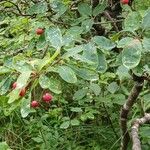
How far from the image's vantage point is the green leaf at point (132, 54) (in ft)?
3.23

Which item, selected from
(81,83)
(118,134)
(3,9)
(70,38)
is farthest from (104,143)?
(70,38)

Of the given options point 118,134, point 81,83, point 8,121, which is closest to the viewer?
point 81,83

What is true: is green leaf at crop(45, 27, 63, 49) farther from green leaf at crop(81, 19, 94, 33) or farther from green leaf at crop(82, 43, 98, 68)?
green leaf at crop(81, 19, 94, 33)

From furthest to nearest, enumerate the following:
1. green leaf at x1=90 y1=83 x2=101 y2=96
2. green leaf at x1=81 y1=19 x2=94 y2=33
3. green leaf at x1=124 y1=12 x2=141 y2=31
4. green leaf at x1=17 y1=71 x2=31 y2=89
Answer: green leaf at x1=90 y1=83 x2=101 y2=96
green leaf at x1=81 y1=19 x2=94 y2=33
green leaf at x1=124 y1=12 x2=141 y2=31
green leaf at x1=17 y1=71 x2=31 y2=89

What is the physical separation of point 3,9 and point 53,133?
0.90 meters

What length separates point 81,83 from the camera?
2.07 m

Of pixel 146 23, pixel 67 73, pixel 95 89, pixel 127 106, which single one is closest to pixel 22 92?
pixel 67 73

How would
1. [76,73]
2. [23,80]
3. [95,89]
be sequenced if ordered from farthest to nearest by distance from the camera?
1. [95,89]
2. [76,73]
3. [23,80]

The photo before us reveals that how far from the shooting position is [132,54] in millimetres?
990

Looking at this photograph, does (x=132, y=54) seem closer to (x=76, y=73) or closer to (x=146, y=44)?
(x=146, y=44)

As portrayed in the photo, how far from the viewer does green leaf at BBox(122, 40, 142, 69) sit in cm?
98

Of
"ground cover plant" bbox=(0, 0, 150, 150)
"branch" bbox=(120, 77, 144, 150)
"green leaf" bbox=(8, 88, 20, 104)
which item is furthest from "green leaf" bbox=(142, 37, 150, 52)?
"branch" bbox=(120, 77, 144, 150)

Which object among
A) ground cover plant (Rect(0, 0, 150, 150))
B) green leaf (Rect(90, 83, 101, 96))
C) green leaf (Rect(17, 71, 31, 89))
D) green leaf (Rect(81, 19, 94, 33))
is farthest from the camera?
green leaf (Rect(90, 83, 101, 96))

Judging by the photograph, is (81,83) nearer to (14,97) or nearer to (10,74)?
(10,74)
